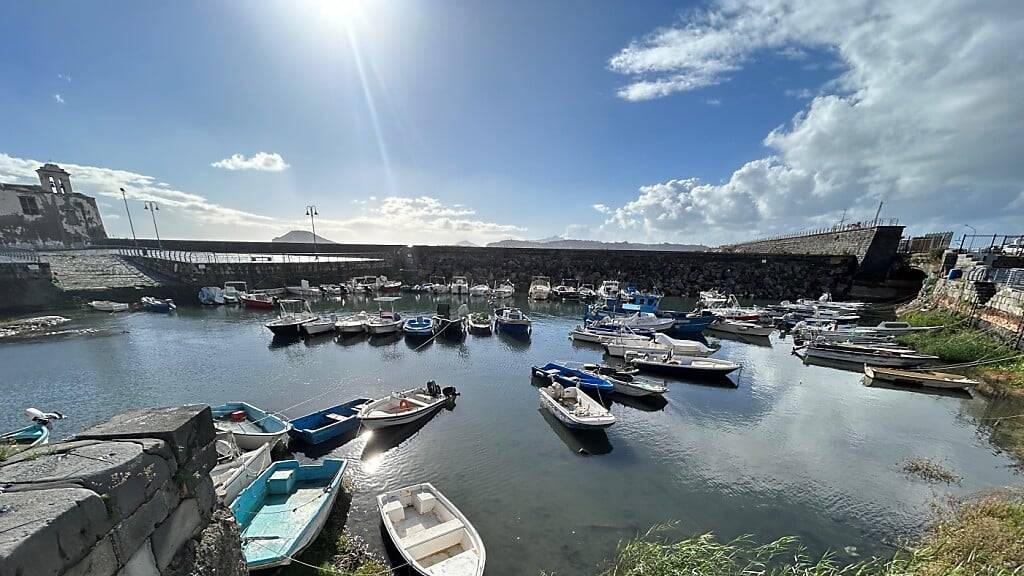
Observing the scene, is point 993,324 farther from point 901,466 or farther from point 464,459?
point 464,459

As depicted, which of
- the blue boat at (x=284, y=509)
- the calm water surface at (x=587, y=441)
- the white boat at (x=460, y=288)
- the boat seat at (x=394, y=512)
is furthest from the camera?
the white boat at (x=460, y=288)

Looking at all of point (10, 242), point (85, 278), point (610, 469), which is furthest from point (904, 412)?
point (10, 242)

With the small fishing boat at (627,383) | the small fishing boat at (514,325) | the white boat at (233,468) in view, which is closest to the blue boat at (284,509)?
the white boat at (233,468)

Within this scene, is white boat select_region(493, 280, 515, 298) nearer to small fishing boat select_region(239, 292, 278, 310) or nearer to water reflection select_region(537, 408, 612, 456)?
small fishing boat select_region(239, 292, 278, 310)

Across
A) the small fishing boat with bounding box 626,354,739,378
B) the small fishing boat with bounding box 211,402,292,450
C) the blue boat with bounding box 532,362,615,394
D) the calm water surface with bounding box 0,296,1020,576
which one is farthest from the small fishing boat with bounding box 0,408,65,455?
the small fishing boat with bounding box 626,354,739,378

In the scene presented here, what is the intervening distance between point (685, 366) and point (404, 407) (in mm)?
15608

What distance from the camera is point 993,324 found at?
74.2 feet

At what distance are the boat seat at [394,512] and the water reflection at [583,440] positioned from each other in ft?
21.7

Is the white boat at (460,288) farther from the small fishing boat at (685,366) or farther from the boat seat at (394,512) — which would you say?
the boat seat at (394,512)

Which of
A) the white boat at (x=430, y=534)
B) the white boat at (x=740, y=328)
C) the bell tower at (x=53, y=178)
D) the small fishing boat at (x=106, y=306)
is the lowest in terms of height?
the white boat at (x=740, y=328)

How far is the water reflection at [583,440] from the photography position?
1363 cm

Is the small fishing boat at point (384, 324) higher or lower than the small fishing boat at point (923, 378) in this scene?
higher

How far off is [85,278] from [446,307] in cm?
4510

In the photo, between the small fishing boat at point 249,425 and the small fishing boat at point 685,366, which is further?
the small fishing boat at point 685,366
